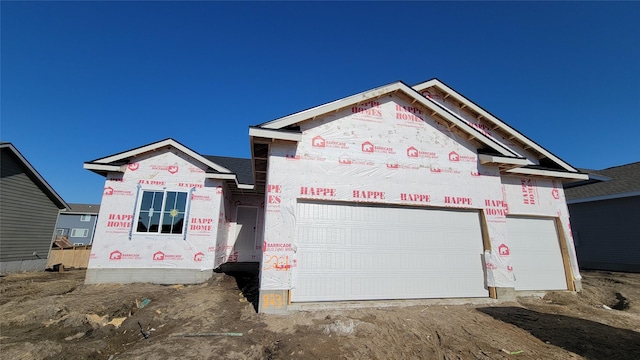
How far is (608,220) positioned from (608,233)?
2.45 ft

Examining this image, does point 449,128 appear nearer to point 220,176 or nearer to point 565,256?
point 565,256

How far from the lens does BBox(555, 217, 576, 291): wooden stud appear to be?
385 inches

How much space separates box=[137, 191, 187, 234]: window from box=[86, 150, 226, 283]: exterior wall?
0.64ft

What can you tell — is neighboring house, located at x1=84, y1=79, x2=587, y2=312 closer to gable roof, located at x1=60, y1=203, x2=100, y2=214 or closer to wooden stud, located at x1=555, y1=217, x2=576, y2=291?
wooden stud, located at x1=555, y1=217, x2=576, y2=291

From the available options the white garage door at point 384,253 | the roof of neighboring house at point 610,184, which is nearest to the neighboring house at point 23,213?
the white garage door at point 384,253

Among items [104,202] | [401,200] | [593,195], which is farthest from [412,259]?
[593,195]

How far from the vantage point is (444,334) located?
229 inches

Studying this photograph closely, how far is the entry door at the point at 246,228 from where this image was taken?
15.0m

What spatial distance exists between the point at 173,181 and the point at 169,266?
10.9ft

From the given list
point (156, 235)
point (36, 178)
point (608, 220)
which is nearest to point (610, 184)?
point (608, 220)

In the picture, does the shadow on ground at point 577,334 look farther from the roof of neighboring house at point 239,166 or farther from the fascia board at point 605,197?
the fascia board at point 605,197

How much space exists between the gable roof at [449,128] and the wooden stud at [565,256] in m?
1.99

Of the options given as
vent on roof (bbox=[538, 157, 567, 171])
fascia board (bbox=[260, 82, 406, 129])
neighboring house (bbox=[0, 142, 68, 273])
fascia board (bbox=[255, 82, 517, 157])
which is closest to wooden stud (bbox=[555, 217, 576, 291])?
vent on roof (bbox=[538, 157, 567, 171])

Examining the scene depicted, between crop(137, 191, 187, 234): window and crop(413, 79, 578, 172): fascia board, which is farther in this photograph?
crop(413, 79, 578, 172): fascia board
